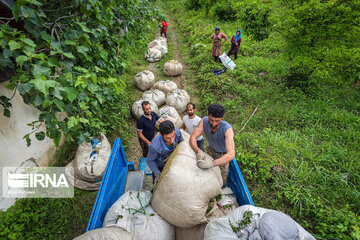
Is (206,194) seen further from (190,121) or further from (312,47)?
(312,47)

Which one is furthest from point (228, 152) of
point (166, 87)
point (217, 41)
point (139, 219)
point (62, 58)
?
point (217, 41)

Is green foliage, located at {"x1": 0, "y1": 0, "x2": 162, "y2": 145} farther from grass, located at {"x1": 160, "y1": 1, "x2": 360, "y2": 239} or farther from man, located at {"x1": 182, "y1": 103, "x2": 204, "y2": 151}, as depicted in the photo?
grass, located at {"x1": 160, "y1": 1, "x2": 360, "y2": 239}

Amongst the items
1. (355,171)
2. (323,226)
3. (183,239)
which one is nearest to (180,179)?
(183,239)

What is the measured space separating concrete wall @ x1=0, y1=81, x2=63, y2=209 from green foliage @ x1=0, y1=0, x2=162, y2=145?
1.18ft

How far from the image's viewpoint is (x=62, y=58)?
1.62 m

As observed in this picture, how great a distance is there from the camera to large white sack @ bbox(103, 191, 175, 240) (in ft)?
5.20

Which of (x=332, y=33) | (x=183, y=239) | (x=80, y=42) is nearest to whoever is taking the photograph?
(x=183, y=239)

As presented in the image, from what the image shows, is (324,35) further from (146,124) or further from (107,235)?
(107,235)

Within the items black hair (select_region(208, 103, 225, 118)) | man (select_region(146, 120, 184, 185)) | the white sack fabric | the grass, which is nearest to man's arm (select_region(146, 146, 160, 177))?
man (select_region(146, 120, 184, 185))

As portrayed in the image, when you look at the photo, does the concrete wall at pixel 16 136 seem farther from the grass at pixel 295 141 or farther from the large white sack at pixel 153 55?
the large white sack at pixel 153 55

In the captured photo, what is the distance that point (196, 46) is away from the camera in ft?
24.8

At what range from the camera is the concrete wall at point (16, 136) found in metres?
2.17

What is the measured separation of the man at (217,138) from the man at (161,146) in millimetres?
262

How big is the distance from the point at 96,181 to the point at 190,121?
6.37 feet
